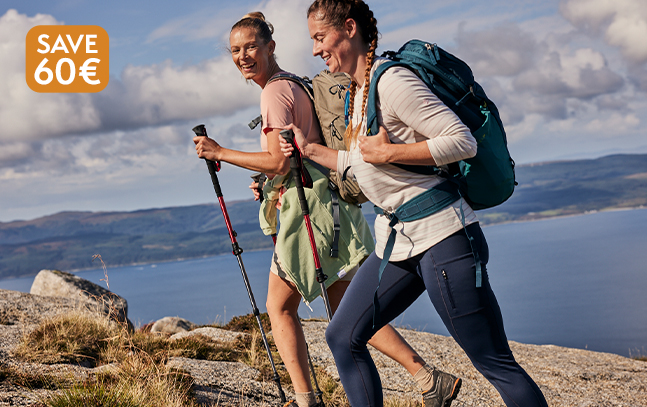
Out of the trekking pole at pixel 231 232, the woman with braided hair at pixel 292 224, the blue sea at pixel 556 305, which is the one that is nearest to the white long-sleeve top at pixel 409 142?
the woman with braided hair at pixel 292 224

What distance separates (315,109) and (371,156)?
Result: 1.13 meters

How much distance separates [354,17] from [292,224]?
1.43m

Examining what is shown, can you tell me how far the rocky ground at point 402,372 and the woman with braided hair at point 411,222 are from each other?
6.26 feet

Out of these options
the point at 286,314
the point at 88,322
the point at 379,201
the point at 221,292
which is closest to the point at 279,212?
the point at 286,314

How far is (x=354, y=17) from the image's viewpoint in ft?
8.25

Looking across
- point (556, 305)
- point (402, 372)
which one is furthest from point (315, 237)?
point (556, 305)

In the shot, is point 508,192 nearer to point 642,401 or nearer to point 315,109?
point 315,109

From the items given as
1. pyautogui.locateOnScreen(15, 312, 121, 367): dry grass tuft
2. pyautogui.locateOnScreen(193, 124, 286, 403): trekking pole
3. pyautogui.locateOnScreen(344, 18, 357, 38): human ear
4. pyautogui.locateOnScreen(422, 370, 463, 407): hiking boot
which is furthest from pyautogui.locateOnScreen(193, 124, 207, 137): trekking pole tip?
pyautogui.locateOnScreen(15, 312, 121, 367): dry grass tuft

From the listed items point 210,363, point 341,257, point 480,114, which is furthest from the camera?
point 210,363

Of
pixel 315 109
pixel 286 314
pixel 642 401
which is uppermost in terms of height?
pixel 315 109

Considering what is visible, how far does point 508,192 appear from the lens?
2426 millimetres

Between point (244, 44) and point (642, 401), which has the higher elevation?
point (244, 44)

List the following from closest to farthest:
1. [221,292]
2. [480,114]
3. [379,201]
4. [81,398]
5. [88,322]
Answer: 1. [480,114]
2. [379,201]
3. [81,398]
4. [88,322]
5. [221,292]

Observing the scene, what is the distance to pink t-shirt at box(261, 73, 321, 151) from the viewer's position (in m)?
3.14
